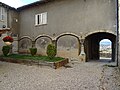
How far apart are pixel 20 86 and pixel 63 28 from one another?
33.9 feet

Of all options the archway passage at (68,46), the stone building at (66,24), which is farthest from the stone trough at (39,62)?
the stone building at (66,24)

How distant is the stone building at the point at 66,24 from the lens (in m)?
14.5

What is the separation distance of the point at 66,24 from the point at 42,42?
371 centimetres

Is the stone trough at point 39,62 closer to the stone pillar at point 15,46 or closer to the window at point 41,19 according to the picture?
the stone pillar at point 15,46

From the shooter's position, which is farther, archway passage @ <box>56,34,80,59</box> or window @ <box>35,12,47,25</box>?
window @ <box>35,12,47,25</box>

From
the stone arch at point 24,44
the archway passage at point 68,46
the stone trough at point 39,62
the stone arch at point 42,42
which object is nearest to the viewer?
the stone trough at point 39,62

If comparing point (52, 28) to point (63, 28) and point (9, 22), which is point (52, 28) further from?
point (9, 22)

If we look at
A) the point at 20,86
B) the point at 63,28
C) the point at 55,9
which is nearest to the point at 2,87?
the point at 20,86

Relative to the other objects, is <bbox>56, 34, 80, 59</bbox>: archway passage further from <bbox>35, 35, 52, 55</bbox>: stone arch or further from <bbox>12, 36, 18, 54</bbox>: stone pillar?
<bbox>12, 36, 18, 54</bbox>: stone pillar

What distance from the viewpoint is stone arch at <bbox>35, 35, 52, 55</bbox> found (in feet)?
58.0

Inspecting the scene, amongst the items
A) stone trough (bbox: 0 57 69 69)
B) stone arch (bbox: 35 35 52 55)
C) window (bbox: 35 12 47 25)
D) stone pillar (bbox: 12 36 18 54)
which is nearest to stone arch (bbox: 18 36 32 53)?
stone pillar (bbox: 12 36 18 54)

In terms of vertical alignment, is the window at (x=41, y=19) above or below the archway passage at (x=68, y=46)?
above

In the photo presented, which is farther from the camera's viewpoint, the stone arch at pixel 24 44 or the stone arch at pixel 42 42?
the stone arch at pixel 24 44

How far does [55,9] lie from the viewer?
1716 centimetres
